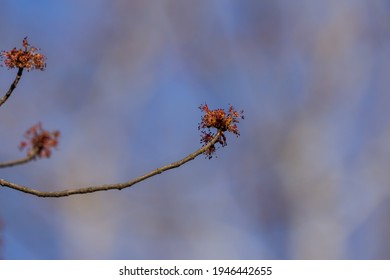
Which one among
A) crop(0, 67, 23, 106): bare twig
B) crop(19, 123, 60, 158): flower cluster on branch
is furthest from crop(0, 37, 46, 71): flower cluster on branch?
crop(19, 123, 60, 158): flower cluster on branch

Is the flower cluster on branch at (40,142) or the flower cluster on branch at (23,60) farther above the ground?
the flower cluster on branch at (23,60)

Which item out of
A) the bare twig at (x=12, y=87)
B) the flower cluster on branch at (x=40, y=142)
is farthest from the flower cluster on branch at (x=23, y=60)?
the flower cluster on branch at (x=40, y=142)

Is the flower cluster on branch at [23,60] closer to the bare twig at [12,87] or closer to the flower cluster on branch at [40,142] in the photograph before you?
the bare twig at [12,87]

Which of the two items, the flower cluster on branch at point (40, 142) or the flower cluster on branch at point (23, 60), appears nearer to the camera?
the flower cluster on branch at point (40, 142)

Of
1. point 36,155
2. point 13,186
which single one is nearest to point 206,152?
point 13,186

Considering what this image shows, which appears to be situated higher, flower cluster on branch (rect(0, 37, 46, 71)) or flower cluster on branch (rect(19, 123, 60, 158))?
flower cluster on branch (rect(0, 37, 46, 71))

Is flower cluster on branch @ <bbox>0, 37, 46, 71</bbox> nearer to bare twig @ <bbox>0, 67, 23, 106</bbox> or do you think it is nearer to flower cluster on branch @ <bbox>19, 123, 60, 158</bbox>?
bare twig @ <bbox>0, 67, 23, 106</bbox>
